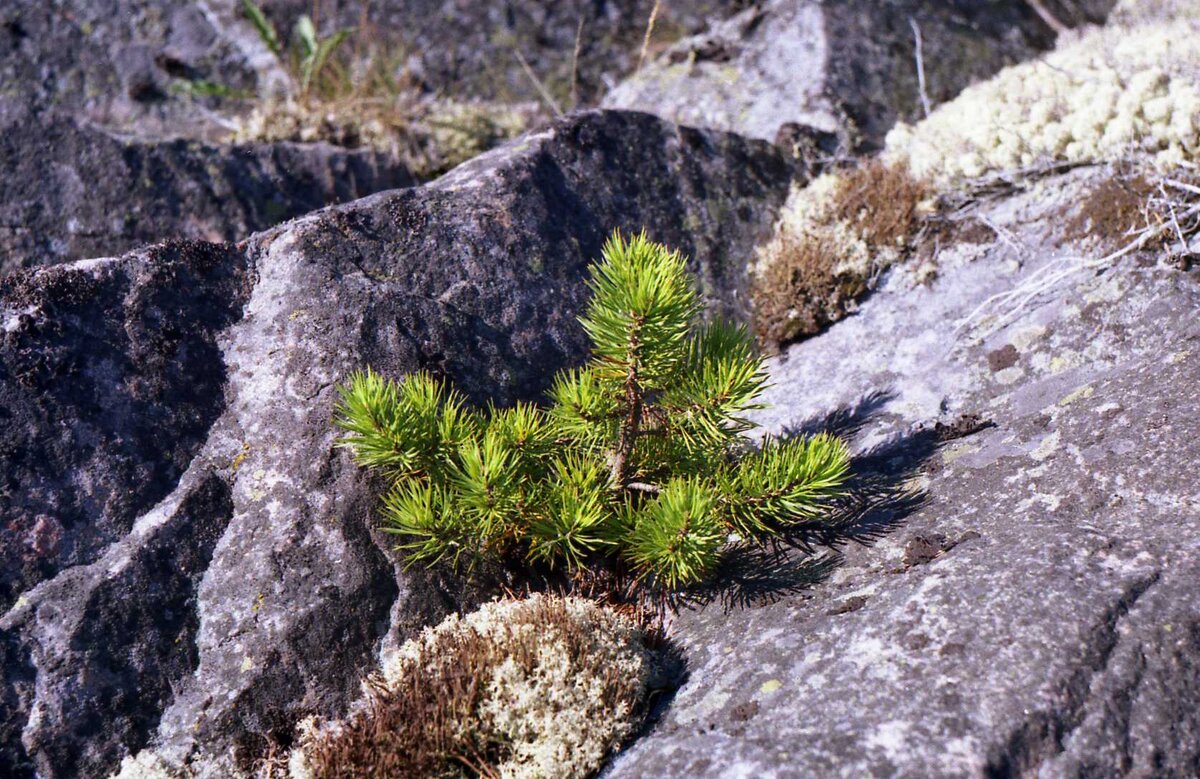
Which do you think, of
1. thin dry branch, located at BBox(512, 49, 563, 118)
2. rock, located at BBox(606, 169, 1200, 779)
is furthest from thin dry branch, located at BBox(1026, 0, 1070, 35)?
thin dry branch, located at BBox(512, 49, 563, 118)

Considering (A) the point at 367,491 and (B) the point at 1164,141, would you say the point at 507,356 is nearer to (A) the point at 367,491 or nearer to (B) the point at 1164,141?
(A) the point at 367,491

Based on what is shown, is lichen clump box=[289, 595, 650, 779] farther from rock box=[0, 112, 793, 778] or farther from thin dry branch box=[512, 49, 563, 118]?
thin dry branch box=[512, 49, 563, 118]

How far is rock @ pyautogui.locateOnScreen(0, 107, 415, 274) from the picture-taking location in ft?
20.5

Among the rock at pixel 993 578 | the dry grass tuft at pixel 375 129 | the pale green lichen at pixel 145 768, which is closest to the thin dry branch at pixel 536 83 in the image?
the dry grass tuft at pixel 375 129

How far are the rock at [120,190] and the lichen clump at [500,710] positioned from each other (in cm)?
398

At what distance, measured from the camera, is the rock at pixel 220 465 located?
395 centimetres

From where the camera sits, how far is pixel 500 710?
12.0 ft

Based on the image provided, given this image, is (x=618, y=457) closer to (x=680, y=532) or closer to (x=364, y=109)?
(x=680, y=532)

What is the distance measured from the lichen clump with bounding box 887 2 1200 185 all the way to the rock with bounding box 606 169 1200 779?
661 mm

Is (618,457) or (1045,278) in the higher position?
(618,457)

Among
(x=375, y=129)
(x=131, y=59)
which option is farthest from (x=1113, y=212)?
(x=131, y=59)

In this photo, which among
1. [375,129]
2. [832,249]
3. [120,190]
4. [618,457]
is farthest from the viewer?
[375,129]

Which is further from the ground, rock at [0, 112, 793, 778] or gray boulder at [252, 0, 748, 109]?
gray boulder at [252, 0, 748, 109]

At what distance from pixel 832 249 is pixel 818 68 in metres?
2.47
